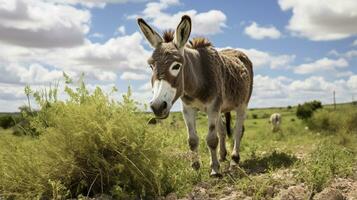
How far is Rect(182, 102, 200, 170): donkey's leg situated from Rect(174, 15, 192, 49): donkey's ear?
4.57ft

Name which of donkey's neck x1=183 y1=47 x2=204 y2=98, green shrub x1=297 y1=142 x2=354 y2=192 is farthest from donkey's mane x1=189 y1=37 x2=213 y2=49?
green shrub x1=297 y1=142 x2=354 y2=192

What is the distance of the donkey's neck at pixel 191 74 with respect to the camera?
21.8ft

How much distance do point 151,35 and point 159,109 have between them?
1.46m

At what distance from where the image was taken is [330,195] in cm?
489

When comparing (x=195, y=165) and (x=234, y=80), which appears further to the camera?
(x=234, y=80)

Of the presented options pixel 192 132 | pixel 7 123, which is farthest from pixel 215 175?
pixel 7 123

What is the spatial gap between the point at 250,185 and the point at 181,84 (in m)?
1.83

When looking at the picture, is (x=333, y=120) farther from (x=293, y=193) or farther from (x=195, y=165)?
(x=293, y=193)

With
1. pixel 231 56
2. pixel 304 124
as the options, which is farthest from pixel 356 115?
pixel 231 56

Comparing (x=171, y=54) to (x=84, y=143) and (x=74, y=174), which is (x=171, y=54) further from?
(x=74, y=174)

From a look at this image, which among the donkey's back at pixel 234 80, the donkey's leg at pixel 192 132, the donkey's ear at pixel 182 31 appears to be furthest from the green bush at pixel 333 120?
the donkey's ear at pixel 182 31

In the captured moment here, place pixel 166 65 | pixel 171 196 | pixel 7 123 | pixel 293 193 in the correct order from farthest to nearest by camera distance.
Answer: pixel 7 123
pixel 166 65
pixel 171 196
pixel 293 193

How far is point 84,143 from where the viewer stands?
545 cm

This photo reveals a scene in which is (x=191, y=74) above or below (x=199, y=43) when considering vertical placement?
below
